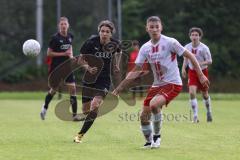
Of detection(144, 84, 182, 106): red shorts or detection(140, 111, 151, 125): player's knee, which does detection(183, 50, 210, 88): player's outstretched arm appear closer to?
detection(144, 84, 182, 106): red shorts

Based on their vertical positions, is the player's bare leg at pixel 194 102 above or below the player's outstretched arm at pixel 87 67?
below

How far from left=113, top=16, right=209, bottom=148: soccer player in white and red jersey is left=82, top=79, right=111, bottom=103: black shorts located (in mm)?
1585

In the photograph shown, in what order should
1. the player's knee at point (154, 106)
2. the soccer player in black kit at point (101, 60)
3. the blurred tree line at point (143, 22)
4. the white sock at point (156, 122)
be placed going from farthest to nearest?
the blurred tree line at point (143, 22)
the soccer player in black kit at point (101, 60)
the white sock at point (156, 122)
the player's knee at point (154, 106)

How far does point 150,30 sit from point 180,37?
28.8 metres

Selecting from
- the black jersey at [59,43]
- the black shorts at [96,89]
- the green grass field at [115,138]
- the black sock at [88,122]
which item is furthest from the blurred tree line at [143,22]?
the black sock at [88,122]

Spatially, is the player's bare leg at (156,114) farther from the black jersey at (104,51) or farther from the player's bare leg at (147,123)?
the black jersey at (104,51)

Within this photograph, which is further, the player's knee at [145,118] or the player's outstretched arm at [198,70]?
the player's knee at [145,118]

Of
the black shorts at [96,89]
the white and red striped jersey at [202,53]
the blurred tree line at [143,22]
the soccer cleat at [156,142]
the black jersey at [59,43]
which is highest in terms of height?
the blurred tree line at [143,22]

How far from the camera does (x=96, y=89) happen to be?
1340cm

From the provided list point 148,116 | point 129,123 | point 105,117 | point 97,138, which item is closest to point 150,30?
point 148,116

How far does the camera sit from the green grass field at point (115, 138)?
10.5 m

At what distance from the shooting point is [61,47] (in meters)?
18.1

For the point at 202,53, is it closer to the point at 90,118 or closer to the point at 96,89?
the point at 96,89

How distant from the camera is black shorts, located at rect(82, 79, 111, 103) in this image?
13.2 metres
